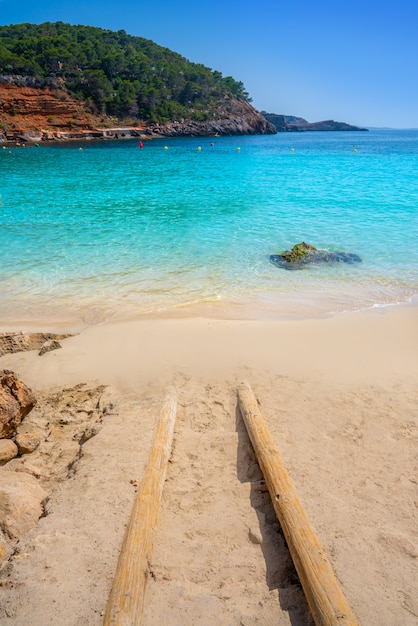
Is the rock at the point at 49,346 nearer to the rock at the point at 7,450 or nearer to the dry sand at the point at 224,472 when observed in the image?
the dry sand at the point at 224,472

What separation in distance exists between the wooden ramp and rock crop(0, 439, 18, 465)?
165 cm

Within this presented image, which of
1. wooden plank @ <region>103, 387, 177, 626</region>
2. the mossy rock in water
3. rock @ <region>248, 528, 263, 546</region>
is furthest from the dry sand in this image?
the mossy rock in water

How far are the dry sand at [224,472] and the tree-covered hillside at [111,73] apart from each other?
88044mm

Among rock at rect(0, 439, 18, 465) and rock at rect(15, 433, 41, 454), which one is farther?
rock at rect(15, 433, 41, 454)

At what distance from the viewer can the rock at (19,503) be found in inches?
132

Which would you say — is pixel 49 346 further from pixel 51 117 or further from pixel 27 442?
pixel 51 117

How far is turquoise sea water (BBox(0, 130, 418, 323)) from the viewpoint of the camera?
899 cm

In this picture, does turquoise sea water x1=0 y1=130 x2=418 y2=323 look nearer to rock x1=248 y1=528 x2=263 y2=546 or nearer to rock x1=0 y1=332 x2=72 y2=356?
rock x1=0 y1=332 x2=72 y2=356

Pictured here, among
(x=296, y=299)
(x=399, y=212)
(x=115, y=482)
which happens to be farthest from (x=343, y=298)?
(x=399, y=212)

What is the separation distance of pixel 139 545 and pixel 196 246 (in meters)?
10.7

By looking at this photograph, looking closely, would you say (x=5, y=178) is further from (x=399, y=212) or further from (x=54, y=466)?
(x=54, y=466)

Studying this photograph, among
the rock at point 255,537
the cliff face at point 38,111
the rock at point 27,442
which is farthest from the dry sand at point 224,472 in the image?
the cliff face at point 38,111

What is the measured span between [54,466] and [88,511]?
95cm

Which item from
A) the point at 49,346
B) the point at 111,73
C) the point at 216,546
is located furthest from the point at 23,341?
the point at 111,73
